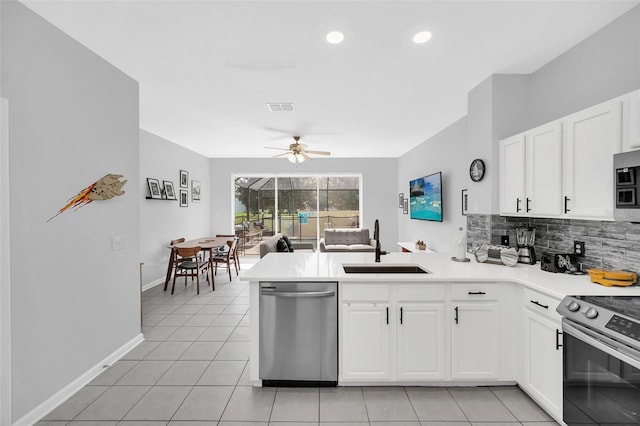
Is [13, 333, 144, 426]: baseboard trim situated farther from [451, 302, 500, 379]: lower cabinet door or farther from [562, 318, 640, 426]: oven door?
[562, 318, 640, 426]: oven door

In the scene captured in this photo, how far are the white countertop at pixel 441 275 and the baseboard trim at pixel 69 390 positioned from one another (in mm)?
1485

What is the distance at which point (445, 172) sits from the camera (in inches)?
204

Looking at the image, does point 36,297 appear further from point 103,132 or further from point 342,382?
point 342,382

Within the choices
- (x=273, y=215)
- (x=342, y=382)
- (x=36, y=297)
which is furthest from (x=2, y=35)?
(x=273, y=215)

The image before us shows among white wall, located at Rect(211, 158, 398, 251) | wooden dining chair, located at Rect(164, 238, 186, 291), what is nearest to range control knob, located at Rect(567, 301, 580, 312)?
wooden dining chair, located at Rect(164, 238, 186, 291)

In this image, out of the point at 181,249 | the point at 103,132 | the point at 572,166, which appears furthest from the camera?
the point at 181,249

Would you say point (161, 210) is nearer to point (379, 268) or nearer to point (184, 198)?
point (184, 198)

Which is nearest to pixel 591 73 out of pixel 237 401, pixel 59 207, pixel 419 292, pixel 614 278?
pixel 614 278

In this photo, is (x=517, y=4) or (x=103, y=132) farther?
(x=103, y=132)

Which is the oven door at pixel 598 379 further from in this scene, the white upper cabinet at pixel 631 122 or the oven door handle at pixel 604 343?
the white upper cabinet at pixel 631 122

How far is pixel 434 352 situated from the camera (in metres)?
2.31

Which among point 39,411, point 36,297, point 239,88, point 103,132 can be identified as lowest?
point 39,411

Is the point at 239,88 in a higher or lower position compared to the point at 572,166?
higher

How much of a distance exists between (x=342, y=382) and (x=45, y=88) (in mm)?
2989
